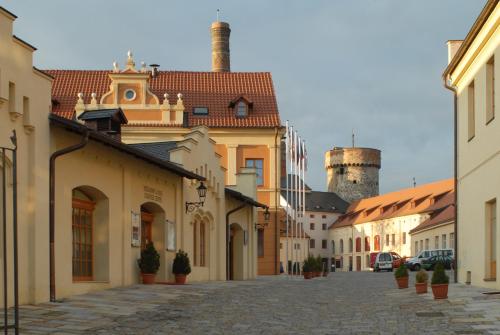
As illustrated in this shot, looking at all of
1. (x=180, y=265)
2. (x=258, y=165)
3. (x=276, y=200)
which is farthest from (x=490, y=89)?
(x=258, y=165)

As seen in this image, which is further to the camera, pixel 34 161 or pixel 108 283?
pixel 108 283

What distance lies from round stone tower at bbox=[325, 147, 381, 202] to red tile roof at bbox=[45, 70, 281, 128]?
64882 millimetres

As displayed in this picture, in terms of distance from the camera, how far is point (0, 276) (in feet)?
47.4

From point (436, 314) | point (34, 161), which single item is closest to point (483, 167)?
point (436, 314)

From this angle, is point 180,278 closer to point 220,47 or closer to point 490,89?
point 490,89

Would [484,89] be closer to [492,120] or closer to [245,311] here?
[492,120]

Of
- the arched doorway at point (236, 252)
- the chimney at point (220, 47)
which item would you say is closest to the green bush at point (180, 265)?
the arched doorway at point (236, 252)

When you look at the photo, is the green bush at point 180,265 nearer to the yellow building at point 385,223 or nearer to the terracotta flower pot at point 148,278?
the terracotta flower pot at point 148,278

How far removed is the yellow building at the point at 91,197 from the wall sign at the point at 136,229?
26mm

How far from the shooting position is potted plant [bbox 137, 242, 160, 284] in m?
22.1

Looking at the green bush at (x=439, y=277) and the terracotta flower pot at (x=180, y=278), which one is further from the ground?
the green bush at (x=439, y=277)

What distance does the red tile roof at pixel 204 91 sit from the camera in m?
49.4

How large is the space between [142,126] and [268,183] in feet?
26.1

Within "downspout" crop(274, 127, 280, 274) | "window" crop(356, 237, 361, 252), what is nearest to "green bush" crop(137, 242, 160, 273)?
"downspout" crop(274, 127, 280, 274)
